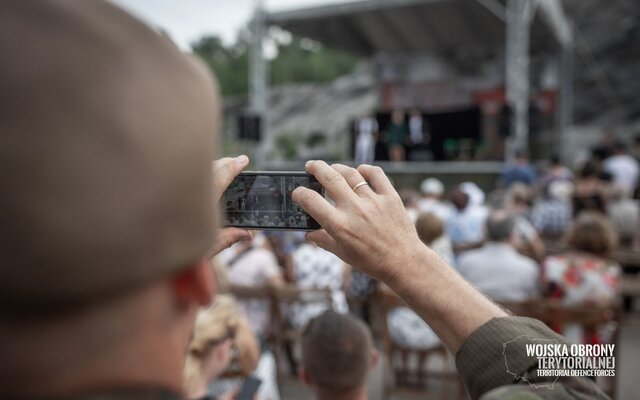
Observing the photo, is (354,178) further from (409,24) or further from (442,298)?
(409,24)

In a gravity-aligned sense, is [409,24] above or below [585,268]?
above

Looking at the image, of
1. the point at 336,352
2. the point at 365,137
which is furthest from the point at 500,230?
the point at 365,137

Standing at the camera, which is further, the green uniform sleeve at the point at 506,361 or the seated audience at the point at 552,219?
the seated audience at the point at 552,219

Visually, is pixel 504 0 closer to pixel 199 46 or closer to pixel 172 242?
pixel 172 242

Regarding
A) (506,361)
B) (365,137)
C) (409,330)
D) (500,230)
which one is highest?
(365,137)

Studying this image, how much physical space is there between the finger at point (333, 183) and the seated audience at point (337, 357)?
1134 millimetres

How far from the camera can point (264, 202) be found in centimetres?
96

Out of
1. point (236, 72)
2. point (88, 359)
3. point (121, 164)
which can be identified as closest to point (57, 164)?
point (121, 164)

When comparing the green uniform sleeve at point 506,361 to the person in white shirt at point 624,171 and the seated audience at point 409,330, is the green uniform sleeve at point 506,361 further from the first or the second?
the person in white shirt at point 624,171

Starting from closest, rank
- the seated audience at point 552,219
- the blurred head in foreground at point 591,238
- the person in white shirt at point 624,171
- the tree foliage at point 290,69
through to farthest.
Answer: the blurred head in foreground at point 591,238 → the seated audience at point 552,219 → the person in white shirt at point 624,171 → the tree foliage at point 290,69

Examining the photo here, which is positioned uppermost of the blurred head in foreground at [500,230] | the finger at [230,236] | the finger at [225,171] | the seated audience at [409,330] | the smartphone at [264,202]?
the finger at [225,171]

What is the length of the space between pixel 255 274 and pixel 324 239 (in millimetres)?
3189

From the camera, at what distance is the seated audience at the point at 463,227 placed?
17.8 feet

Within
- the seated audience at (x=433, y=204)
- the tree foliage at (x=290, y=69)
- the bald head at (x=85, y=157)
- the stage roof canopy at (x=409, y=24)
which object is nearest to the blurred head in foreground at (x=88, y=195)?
the bald head at (x=85, y=157)
